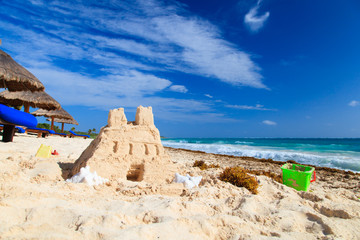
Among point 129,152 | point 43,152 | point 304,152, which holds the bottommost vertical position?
point 304,152

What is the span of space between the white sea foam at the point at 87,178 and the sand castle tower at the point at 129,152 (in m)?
0.14

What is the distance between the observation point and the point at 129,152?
14.8 ft

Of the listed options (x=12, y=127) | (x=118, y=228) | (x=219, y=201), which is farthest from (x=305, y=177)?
(x=12, y=127)

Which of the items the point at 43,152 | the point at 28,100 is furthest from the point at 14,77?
the point at 28,100

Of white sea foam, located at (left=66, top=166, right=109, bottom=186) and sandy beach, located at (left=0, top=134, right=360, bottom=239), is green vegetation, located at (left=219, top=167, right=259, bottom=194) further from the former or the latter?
white sea foam, located at (left=66, top=166, right=109, bottom=186)

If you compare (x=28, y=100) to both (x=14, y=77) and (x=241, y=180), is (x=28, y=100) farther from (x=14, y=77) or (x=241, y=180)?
(x=241, y=180)

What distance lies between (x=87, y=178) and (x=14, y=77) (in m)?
5.16

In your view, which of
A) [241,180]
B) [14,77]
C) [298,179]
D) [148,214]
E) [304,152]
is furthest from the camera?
[304,152]

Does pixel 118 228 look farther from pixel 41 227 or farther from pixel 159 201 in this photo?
pixel 159 201

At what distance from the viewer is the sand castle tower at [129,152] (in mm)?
4109

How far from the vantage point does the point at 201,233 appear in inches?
91.0

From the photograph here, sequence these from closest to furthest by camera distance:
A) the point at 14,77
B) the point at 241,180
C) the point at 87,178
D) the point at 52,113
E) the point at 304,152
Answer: the point at 87,178, the point at 241,180, the point at 14,77, the point at 52,113, the point at 304,152

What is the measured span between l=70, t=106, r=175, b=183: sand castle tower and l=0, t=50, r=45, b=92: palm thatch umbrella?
4188mm

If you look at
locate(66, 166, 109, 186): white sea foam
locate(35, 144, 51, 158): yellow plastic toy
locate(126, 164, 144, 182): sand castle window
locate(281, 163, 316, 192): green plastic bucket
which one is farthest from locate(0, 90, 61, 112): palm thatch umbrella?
locate(281, 163, 316, 192): green plastic bucket
